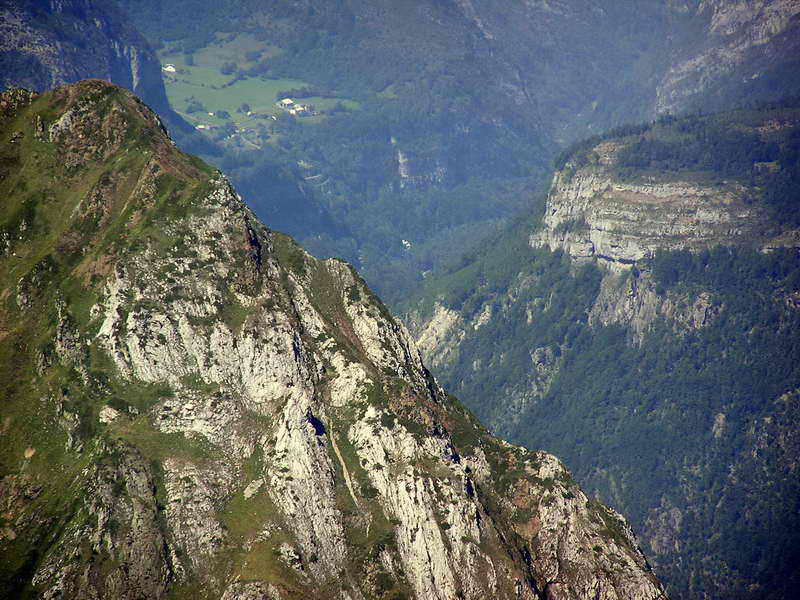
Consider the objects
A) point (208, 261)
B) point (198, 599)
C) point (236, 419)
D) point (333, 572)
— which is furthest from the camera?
point (208, 261)

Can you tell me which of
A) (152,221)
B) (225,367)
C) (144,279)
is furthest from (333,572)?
(152,221)

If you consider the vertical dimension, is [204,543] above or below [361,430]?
below

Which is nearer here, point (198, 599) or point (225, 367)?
point (198, 599)

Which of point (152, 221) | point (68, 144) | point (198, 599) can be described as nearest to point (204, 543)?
point (198, 599)

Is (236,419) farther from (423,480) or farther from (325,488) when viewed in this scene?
(423,480)

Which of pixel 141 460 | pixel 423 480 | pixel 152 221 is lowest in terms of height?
pixel 423 480

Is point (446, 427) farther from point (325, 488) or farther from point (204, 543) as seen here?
point (204, 543)

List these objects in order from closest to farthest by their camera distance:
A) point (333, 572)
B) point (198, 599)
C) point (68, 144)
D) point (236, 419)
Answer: point (198, 599) → point (333, 572) → point (236, 419) → point (68, 144)
